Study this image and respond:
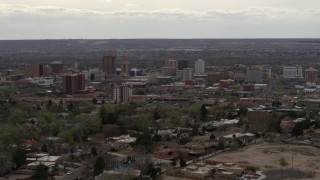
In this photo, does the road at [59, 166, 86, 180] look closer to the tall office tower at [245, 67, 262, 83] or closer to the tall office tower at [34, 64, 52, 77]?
the tall office tower at [245, 67, 262, 83]

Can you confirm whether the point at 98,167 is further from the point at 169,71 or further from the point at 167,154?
the point at 169,71

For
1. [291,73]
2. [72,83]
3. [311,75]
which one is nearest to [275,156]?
[72,83]

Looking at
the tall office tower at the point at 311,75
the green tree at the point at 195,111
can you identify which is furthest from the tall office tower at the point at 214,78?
the green tree at the point at 195,111

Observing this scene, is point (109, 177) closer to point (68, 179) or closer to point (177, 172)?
point (68, 179)

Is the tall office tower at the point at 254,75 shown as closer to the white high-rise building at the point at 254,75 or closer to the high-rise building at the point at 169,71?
the white high-rise building at the point at 254,75

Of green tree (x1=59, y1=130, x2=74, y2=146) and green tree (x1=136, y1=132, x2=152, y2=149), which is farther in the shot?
green tree (x1=59, y1=130, x2=74, y2=146)

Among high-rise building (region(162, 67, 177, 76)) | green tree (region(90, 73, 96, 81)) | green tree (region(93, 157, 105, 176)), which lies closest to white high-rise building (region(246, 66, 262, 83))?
high-rise building (region(162, 67, 177, 76))

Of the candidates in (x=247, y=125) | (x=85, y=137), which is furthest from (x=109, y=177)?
(x=247, y=125)
